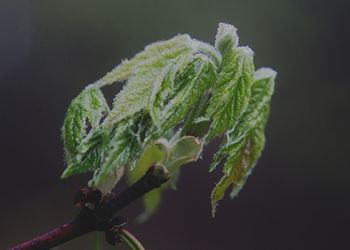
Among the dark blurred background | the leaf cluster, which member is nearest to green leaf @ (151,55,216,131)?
the leaf cluster

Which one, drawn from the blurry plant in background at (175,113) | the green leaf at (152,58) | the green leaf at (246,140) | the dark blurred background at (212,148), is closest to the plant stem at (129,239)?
the blurry plant in background at (175,113)

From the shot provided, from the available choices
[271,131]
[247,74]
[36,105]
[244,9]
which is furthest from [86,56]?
[247,74]

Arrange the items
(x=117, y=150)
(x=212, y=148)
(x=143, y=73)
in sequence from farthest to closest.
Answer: (x=212, y=148), (x=143, y=73), (x=117, y=150)

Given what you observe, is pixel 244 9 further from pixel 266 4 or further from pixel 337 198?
pixel 337 198

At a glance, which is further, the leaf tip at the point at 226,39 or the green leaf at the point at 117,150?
the leaf tip at the point at 226,39

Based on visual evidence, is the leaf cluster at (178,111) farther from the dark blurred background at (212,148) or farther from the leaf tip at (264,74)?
the dark blurred background at (212,148)

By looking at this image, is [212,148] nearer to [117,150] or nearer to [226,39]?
[226,39]

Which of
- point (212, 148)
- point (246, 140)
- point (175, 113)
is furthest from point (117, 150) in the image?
point (212, 148)
